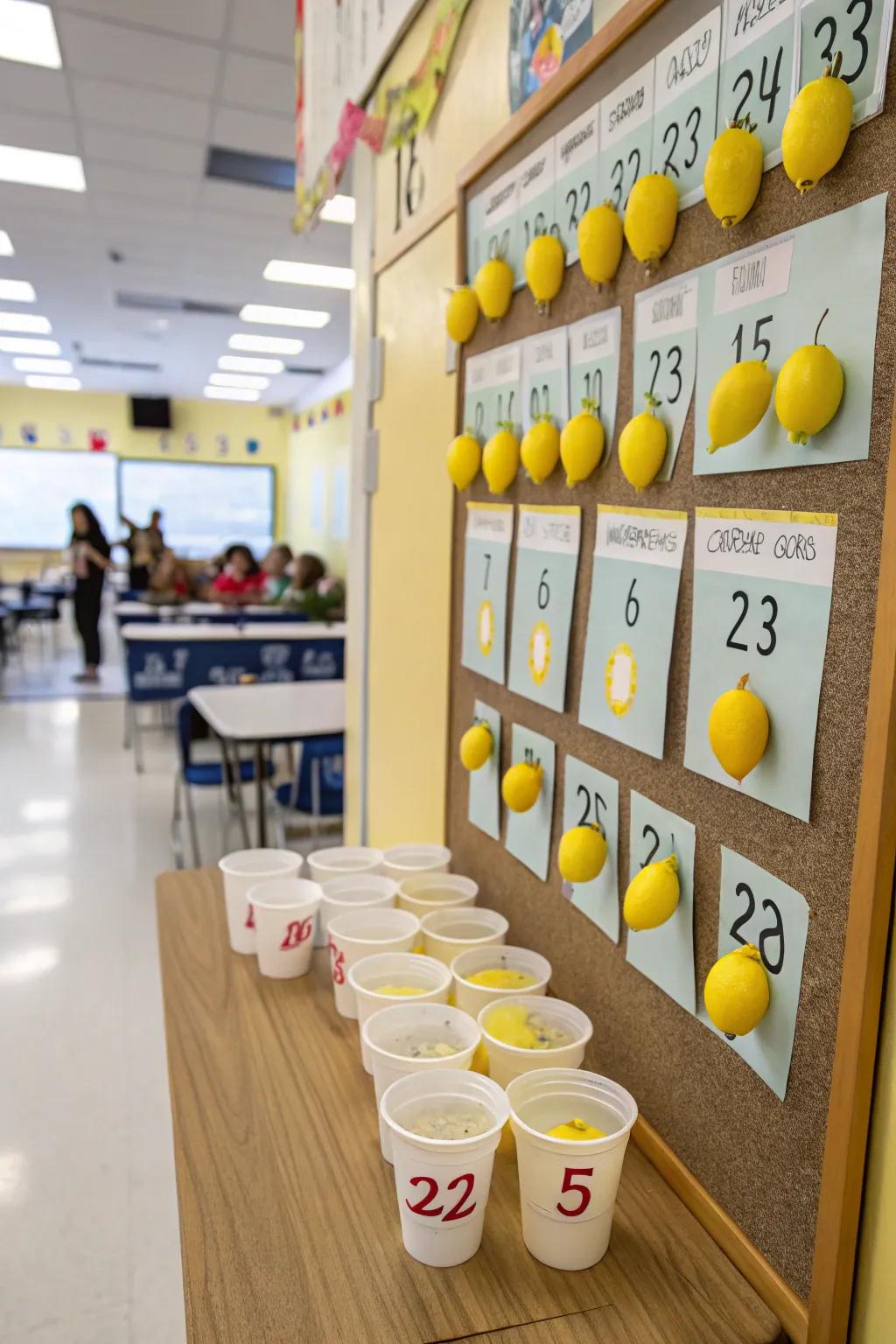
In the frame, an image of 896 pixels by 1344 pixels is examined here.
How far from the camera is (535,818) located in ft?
3.75

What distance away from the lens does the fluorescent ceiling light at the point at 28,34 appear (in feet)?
11.5

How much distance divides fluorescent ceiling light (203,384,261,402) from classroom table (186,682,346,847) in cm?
1022

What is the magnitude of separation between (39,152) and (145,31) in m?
1.67

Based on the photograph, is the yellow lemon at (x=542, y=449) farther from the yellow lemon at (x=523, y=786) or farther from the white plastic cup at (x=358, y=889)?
the white plastic cup at (x=358, y=889)

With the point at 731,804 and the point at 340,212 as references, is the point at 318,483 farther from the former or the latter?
the point at 731,804

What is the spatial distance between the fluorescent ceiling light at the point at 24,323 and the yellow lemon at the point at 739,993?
9.90 metres

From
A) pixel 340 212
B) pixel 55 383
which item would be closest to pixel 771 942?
pixel 340 212

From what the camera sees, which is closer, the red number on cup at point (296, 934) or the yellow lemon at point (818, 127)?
the yellow lemon at point (818, 127)

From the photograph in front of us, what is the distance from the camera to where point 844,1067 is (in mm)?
616

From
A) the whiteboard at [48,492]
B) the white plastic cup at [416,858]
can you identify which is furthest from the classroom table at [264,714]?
the whiteboard at [48,492]

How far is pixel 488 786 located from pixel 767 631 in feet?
2.12

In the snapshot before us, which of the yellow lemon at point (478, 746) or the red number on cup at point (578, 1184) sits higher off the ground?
the yellow lemon at point (478, 746)

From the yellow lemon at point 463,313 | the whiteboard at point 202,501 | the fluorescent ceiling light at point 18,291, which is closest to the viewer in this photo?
the yellow lemon at point 463,313

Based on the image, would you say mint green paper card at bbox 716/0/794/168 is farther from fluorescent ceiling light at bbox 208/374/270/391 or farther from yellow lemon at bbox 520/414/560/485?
fluorescent ceiling light at bbox 208/374/270/391
